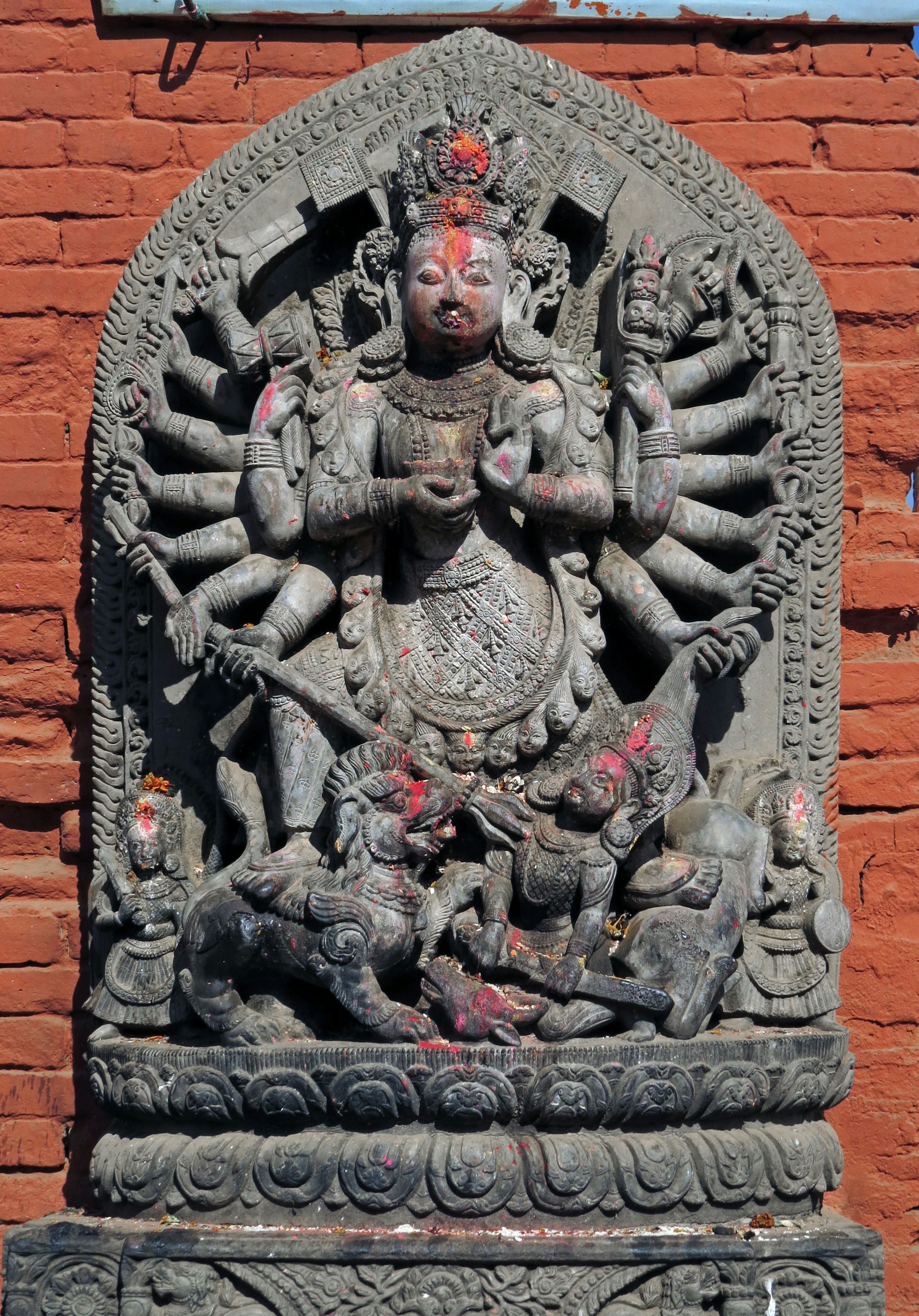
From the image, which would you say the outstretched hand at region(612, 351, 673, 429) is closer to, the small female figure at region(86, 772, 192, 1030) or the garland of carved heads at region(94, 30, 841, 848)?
the garland of carved heads at region(94, 30, 841, 848)

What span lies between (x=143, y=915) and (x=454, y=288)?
171 centimetres

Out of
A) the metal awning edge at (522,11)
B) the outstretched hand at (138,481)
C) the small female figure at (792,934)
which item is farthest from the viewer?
the metal awning edge at (522,11)

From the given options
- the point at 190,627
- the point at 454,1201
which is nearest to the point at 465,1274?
the point at 454,1201

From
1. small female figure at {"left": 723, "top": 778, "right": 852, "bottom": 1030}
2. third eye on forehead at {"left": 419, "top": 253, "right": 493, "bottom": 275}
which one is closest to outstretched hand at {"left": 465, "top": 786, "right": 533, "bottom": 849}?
small female figure at {"left": 723, "top": 778, "right": 852, "bottom": 1030}

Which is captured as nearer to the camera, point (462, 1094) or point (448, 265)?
point (462, 1094)

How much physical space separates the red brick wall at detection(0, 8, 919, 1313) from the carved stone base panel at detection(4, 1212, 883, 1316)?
880mm

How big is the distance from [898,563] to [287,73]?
220 cm

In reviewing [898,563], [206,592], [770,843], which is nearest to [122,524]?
[206,592]

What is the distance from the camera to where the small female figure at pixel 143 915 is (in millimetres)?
4348

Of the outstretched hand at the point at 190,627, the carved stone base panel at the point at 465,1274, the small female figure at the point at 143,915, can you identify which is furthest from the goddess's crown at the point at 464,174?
the carved stone base panel at the point at 465,1274

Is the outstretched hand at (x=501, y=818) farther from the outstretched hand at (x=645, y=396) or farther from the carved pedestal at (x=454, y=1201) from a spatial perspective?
the outstretched hand at (x=645, y=396)

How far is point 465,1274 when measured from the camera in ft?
13.0

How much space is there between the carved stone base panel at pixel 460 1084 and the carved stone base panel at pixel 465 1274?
0.25 m

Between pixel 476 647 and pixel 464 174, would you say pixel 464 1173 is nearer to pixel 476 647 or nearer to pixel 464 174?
pixel 476 647
